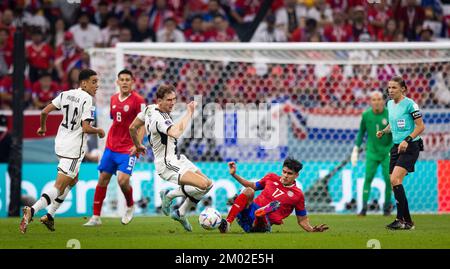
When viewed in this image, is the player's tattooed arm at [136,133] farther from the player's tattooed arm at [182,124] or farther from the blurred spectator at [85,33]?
the blurred spectator at [85,33]

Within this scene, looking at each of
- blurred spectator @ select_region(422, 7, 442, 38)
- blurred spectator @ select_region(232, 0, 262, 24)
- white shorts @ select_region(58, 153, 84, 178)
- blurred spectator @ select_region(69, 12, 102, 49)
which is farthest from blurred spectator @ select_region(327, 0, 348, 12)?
white shorts @ select_region(58, 153, 84, 178)

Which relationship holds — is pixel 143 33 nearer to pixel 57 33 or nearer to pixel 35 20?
pixel 57 33

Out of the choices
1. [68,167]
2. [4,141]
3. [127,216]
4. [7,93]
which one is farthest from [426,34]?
[68,167]

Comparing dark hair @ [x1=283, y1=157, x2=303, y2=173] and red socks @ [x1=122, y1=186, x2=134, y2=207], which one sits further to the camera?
red socks @ [x1=122, y1=186, x2=134, y2=207]

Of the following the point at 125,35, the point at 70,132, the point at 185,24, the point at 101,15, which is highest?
the point at 101,15

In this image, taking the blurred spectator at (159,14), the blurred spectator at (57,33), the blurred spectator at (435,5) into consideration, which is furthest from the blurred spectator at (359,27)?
the blurred spectator at (57,33)

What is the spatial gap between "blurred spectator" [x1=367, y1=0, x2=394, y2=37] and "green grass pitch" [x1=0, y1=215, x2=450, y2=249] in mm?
7982

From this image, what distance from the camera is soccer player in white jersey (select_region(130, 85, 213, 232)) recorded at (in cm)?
1170

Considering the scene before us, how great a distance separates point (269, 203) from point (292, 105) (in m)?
6.81

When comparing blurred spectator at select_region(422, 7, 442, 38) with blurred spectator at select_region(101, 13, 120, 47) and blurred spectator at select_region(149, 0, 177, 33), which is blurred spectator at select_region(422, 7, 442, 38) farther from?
blurred spectator at select_region(101, 13, 120, 47)

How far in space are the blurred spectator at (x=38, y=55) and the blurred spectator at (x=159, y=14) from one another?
2.38m

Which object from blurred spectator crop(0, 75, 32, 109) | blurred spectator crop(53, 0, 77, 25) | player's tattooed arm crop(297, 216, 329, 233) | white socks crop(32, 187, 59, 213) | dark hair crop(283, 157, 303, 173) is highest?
blurred spectator crop(53, 0, 77, 25)

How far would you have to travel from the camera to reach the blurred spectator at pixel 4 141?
1780 cm

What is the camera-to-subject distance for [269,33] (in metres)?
20.8
